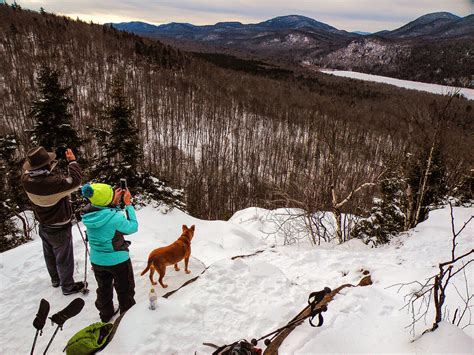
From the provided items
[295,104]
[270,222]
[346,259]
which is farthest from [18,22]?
[346,259]

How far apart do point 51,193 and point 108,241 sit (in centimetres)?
119

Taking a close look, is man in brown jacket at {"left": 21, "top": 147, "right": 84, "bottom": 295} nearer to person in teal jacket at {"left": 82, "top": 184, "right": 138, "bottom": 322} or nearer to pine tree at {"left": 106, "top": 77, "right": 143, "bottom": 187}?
person in teal jacket at {"left": 82, "top": 184, "right": 138, "bottom": 322}

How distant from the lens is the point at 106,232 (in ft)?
13.2

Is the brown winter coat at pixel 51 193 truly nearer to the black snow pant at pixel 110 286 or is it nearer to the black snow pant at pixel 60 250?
the black snow pant at pixel 60 250

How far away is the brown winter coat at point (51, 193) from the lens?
4320 millimetres

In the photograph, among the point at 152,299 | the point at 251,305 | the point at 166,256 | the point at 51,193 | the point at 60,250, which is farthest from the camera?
the point at 166,256

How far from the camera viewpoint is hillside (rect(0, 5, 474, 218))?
148 feet

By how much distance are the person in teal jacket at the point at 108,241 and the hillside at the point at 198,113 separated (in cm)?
3094

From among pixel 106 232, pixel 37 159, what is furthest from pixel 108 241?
pixel 37 159

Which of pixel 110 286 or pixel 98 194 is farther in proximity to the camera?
pixel 110 286

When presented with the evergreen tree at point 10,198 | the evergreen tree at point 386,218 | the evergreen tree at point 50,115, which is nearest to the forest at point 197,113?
the evergreen tree at point 10,198

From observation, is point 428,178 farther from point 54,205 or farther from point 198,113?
point 198,113

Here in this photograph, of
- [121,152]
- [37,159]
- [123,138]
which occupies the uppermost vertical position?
[37,159]

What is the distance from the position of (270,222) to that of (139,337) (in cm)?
996
